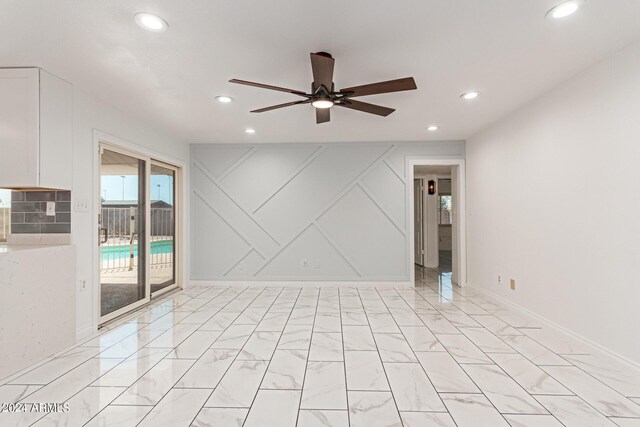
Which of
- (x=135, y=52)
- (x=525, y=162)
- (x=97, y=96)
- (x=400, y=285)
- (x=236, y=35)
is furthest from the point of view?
(x=400, y=285)

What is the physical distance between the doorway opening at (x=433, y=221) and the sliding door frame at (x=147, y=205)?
3.89 meters

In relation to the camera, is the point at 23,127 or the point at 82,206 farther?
the point at 82,206

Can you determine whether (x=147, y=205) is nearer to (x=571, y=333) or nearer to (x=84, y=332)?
(x=84, y=332)

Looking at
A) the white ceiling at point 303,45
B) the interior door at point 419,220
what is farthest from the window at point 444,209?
the white ceiling at point 303,45

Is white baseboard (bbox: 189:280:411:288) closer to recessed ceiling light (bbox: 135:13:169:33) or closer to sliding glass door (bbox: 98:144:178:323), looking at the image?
sliding glass door (bbox: 98:144:178:323)

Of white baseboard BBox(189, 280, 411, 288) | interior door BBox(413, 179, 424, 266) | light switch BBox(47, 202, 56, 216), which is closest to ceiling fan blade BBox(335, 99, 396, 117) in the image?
light switch BBox(47, 202, 56, 216)

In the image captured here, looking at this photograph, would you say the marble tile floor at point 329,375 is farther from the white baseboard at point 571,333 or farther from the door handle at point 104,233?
the door handle at point 104,233

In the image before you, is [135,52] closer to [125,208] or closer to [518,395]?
[125,208]

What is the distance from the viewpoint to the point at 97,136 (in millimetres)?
3371

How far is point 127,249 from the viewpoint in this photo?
4070mm

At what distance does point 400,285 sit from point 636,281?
324cm

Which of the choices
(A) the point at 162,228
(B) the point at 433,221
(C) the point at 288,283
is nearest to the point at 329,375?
(C) the point at 288,283

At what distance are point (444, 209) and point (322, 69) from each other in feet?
31.5

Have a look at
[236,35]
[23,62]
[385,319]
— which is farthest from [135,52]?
[385,319]
